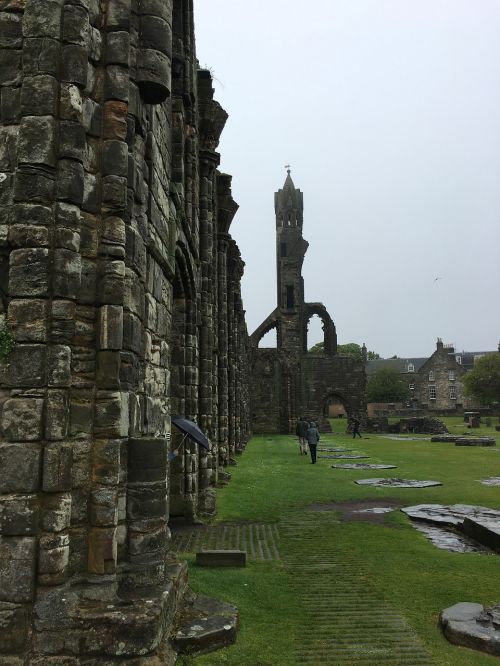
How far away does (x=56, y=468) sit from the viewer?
3.77 metres

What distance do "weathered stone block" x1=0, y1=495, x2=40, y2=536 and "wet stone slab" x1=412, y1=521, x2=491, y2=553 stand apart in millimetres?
5811

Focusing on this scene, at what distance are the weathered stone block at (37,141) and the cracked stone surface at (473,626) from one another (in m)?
4.74

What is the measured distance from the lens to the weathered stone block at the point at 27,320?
3.82 m

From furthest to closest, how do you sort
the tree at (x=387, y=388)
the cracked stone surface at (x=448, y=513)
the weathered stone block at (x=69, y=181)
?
the tree at (x=387, y=388) → the cracked stone surface at (x=448, y=513) → the weathered stone block at (x=69, y=181)

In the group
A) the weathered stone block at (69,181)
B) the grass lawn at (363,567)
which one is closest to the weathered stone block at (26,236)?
the weathered stone block at (69,181)

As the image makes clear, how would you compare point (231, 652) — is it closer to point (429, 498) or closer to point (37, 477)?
point (37, 477)

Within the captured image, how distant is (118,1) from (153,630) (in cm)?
469

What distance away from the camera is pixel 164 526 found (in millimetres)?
4738

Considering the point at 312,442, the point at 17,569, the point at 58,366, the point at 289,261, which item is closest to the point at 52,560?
the point at 17,569

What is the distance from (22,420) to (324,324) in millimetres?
47846

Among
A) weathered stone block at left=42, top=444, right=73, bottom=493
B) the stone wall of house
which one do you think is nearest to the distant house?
the stone wall of house

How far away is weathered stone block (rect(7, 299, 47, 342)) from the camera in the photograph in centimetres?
382

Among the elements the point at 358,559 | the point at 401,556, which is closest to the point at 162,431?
the point at 358,559

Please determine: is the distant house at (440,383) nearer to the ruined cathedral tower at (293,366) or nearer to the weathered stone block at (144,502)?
the ruined cathedral tower at (293,366)
